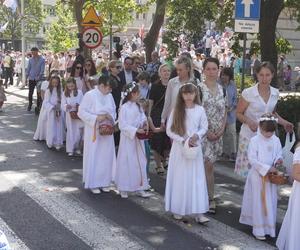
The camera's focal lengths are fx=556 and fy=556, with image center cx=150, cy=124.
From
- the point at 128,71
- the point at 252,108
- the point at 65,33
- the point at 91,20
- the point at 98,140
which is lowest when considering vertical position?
the point at 98,140

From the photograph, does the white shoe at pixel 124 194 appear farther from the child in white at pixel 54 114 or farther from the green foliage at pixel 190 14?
the green foliage at pixel 190 14

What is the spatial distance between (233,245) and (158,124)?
12.5 ft

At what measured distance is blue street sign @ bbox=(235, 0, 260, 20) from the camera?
1083 centimetres

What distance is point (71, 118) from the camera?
1133cm

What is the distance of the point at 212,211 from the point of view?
7.09 meters

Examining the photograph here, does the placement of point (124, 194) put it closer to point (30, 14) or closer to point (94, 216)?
point (94, 216)

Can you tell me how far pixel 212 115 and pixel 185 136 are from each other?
0.70 metres

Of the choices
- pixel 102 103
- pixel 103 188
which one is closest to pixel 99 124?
pixel 102 103

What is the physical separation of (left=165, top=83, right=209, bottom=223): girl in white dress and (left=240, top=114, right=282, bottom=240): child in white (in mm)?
633

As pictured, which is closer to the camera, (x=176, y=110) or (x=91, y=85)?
(x=176, y=110)

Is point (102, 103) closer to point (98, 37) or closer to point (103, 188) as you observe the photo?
point (103, 188)

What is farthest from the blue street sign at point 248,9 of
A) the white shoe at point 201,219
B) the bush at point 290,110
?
the white shoe at point 201,219

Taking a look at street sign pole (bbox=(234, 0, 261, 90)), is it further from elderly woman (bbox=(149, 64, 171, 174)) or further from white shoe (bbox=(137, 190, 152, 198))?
white shoe (bbox=(137, 190, 152, 198))

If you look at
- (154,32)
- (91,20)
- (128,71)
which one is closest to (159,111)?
(128,71)
